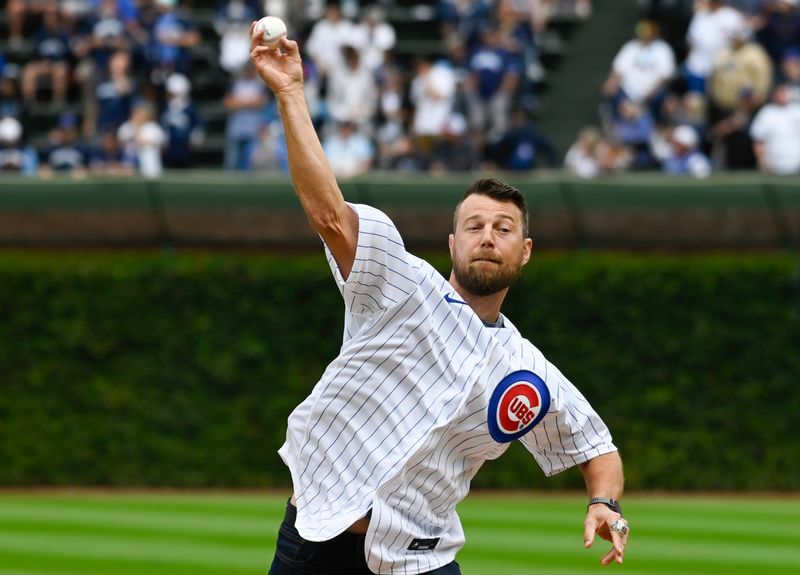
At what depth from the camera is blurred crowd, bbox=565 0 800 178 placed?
17.4 m

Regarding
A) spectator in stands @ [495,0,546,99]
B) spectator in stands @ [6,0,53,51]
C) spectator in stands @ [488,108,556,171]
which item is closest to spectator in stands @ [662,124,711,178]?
spectator in stands @ [488,108,556,171]

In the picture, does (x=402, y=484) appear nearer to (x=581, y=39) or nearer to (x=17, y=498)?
(x=17, y=498)

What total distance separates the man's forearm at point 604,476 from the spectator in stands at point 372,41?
15.2 metres

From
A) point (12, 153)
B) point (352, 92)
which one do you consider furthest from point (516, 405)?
point (12, 153)

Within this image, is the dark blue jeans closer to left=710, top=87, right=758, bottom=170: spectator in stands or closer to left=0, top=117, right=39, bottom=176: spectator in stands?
left=710, top=87, right=758, bottom=170: spectator in stands

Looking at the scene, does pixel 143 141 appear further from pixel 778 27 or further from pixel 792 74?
pixel 778 27

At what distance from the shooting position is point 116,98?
777 inches

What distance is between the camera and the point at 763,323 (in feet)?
50.4

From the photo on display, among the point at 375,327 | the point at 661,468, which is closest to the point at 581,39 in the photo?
the point at 661,468

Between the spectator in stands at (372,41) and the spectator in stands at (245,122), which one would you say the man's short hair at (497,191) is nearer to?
the spectator in stands at (245,122)

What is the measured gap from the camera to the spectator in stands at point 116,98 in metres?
19.7

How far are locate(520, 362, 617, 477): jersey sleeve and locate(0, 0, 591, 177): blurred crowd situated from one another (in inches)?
516

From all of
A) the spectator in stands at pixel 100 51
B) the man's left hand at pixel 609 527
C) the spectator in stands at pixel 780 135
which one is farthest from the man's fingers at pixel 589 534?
the spectator in stands at pixel 100 51

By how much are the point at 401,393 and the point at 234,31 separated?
16.9m
